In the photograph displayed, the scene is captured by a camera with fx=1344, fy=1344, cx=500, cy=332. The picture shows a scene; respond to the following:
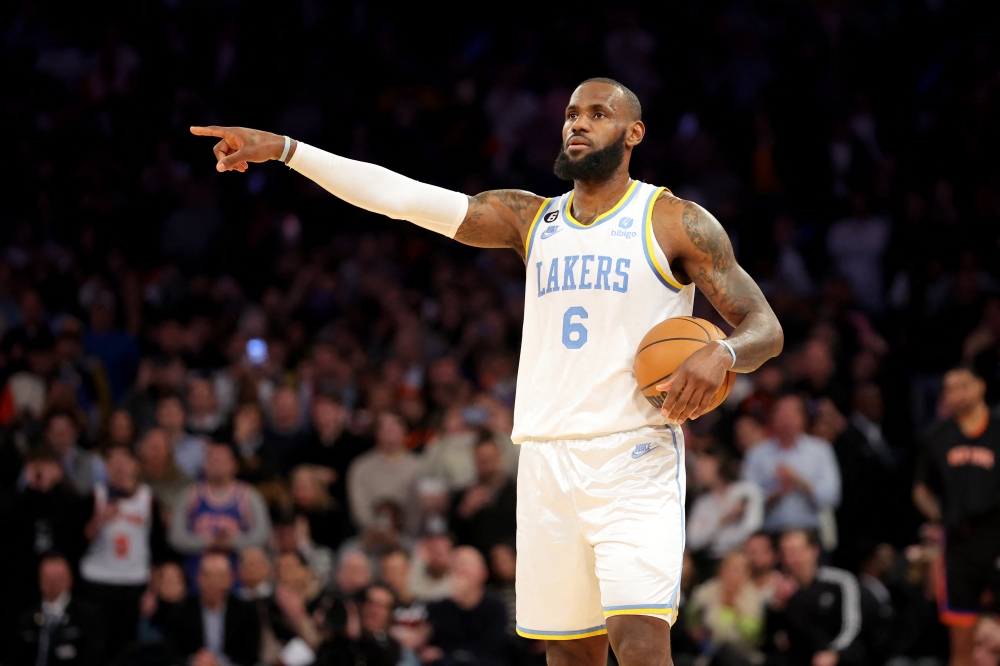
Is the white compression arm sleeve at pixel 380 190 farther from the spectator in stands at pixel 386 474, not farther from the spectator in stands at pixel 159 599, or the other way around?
the spectator in stands at pixel 386 474

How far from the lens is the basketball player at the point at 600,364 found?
4.77 m

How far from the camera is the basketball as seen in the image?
4664mm

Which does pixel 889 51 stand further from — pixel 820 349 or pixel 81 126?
pixel 81 126

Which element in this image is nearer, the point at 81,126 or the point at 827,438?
the point at 827,438

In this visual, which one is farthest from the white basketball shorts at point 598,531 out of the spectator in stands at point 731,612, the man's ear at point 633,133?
the spectator in stands at point 731,612

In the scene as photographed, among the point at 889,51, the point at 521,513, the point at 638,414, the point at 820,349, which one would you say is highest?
the point at 889,51

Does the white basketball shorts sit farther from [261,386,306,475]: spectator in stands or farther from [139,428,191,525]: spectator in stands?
[261,386,306,475]: spectator in stands

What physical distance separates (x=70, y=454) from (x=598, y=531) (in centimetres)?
712

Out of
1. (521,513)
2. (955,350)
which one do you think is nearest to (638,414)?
(521,513)

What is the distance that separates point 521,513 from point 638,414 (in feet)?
1.96

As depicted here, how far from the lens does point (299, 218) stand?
48.5 feet

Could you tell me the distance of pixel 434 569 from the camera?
9961 mm

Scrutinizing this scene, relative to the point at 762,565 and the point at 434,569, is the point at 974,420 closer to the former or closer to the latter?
the point at 762,565

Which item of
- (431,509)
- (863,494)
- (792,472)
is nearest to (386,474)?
(431,509)
